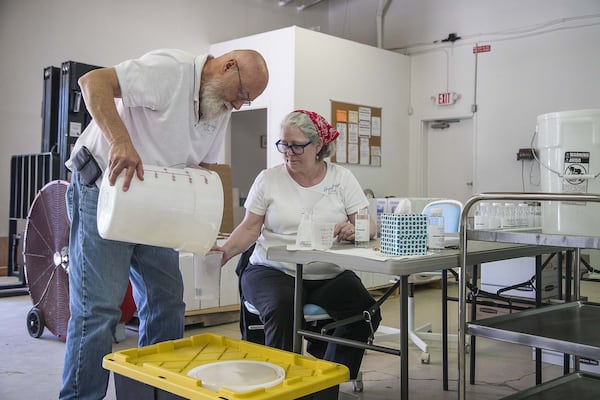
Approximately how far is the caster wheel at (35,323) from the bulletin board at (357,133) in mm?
3238

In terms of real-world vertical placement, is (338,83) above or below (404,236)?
above

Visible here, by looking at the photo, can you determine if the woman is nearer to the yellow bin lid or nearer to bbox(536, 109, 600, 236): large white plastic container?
the yellow bin lid

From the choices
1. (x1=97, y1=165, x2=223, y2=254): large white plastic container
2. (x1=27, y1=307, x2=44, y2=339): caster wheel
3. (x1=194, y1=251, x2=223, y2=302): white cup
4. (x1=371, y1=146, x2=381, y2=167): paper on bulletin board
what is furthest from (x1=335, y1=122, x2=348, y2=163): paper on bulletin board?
(x1=97, y1=165, x2=223, y2=254): large white plastic container

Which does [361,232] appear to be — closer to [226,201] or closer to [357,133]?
[226,201]

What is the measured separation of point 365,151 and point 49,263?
3.80 metres

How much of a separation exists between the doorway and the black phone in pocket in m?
5.48

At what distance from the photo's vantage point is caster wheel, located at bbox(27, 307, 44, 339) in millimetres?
3330

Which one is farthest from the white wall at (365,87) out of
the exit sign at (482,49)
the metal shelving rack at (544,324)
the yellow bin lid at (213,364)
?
the yellow bin lid at (213,364)

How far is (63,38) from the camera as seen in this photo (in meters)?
5.52

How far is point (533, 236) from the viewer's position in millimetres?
1600

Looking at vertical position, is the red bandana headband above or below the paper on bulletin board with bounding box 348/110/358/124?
below

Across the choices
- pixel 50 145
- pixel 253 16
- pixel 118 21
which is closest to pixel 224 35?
pixel 253 16

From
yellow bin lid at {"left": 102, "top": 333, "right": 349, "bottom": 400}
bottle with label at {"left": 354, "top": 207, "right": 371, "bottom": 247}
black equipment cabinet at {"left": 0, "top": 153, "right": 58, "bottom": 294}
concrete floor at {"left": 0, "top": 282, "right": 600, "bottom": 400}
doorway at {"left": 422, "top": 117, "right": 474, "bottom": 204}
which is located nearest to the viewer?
yellow bin lid at {"left": 102, "top": 333, "right": 349, "bottom": 400}

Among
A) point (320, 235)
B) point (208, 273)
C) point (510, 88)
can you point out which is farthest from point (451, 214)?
point (510, 88)
